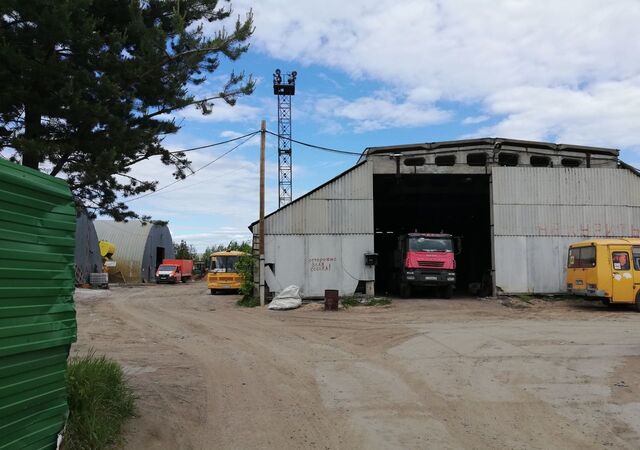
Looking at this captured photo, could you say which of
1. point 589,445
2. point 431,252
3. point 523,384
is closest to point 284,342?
point 523,384

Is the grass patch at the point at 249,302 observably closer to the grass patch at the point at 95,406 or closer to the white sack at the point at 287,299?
the white sack at the point at 287,299

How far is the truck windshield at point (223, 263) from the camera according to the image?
33500 millimetres

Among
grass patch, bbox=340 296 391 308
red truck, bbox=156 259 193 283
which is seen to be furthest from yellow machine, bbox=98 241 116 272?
grass patch, bbox=340 296 391 308

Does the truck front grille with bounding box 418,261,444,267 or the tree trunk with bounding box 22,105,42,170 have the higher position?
the tree trunk with bounding box 22,105,42,170

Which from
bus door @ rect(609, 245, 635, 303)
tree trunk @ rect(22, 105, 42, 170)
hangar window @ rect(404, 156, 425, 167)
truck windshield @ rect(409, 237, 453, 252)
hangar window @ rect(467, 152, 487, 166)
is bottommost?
bus door @ rect(609, 245, 635, 303)

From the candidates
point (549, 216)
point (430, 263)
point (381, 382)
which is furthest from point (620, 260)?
point (381, 382)

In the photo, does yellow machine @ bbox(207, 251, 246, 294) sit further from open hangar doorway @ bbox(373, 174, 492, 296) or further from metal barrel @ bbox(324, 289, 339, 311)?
metal barrel @ bbox(324, 289, 339, 311)

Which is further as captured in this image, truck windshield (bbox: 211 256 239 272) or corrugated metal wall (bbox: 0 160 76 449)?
truck windshield (bbox: 211 256 239 272)

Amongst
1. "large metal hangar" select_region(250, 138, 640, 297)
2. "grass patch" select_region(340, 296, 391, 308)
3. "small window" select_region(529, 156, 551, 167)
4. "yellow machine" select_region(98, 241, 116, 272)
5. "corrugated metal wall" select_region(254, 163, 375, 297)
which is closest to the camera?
"grass patch" select_region(340, 296, 391, 308)

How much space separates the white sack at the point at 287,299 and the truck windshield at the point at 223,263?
11513 millimetres

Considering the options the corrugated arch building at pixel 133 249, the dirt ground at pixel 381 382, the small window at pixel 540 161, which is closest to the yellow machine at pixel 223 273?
the dirt ground at pixel 381 382

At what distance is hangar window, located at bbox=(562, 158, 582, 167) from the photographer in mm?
25688

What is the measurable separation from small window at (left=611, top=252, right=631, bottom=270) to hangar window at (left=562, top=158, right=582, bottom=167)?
7394mm

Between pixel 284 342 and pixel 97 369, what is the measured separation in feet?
23.9
